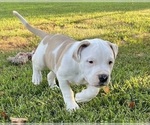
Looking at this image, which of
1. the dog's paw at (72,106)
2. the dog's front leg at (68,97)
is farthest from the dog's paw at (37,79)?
the dog's paw at (72,106)

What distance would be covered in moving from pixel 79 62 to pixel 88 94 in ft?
1.47

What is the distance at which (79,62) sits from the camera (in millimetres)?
4621

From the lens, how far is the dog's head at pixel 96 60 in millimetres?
4316

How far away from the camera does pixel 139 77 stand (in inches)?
242

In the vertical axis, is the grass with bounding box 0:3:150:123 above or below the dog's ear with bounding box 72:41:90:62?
below

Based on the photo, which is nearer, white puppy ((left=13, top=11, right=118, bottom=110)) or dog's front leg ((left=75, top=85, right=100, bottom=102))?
white puppy ((left=13, top=11, right=118, bottom=110))

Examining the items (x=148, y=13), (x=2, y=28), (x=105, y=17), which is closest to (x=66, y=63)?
(x=2, y=28)

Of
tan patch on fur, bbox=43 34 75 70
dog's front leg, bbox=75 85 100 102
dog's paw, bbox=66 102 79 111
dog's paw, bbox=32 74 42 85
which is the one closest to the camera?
dog's paw, bbox=66 102 79 111

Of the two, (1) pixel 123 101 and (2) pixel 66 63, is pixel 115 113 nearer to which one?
(1) pixel 123 101

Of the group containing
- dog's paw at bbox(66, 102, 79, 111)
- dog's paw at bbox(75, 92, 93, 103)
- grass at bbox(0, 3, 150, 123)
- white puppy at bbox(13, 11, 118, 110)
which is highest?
white puppy at bbox(13, 11, 118, 110)

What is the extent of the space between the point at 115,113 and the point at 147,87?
108 cm

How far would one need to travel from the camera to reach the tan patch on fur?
5.20 m

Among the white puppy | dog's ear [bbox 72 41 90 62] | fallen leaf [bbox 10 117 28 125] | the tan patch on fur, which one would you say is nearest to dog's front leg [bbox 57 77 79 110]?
the white puppy

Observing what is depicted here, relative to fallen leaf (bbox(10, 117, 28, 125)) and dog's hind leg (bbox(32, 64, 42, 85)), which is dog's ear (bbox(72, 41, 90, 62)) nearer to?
fallen leaf (bbox(10, 117, 28, 125))
